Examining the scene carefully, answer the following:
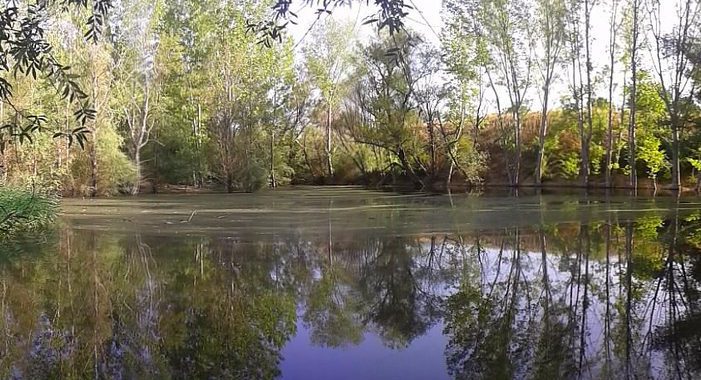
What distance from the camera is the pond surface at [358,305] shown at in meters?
4.07

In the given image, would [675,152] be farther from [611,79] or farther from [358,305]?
[358,305]

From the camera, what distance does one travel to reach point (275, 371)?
157 inches

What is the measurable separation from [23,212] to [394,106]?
77.1 feet

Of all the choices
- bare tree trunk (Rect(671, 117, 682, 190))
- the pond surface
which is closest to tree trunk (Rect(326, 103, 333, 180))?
bare tree trunk (Rect(671, 117, 682, 190))

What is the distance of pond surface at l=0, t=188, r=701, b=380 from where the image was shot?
13.4 ft

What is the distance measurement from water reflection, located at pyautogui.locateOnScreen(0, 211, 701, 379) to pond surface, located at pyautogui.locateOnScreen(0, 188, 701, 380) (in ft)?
0.07

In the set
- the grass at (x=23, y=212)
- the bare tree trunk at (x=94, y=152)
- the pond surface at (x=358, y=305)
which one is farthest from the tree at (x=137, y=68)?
the pond surface at (x=358, y=305)

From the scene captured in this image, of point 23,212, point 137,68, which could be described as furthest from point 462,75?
point 23,212

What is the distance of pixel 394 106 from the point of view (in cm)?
3381

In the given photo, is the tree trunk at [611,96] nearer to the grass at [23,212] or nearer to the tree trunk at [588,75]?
the tree trunk at [588,75]

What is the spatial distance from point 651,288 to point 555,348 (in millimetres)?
2394

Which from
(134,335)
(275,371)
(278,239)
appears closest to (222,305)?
(134,335)

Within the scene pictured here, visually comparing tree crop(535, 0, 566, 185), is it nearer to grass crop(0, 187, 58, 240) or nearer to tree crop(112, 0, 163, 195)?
tree crop(112, 0, 163, 195)

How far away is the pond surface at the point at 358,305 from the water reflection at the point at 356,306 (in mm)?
21
